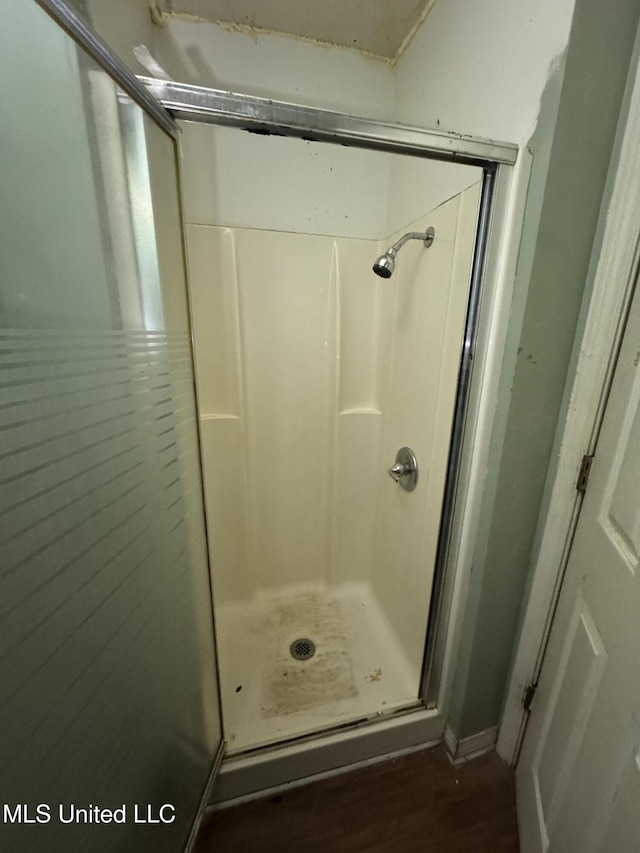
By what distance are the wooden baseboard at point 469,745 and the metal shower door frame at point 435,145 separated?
0.42 m

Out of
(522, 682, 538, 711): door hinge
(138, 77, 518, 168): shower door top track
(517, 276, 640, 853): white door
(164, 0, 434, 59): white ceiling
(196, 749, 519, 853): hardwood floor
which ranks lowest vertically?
(196, 749, 519, 853): hardwood floor

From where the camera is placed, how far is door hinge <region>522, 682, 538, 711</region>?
37.8 inches

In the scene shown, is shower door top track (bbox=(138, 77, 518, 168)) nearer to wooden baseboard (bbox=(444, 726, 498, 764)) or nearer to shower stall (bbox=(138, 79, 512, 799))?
shower stall (bbox=(138, 79, 512, 799))

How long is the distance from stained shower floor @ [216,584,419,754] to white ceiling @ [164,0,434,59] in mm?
2199

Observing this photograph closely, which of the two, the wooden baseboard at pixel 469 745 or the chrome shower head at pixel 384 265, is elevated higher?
the chrome shower head at pixel 384 265

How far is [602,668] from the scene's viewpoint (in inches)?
25.5

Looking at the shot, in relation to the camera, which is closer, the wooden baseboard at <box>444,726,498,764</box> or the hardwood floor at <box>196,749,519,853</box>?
the hardwood floor at <box>196,749,519,853</box>

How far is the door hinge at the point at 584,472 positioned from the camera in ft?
2.48

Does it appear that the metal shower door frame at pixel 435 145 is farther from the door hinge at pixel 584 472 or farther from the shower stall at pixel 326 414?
the door hinge at pixel 584 472

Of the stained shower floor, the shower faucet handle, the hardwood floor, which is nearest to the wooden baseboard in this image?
the hardwood floor

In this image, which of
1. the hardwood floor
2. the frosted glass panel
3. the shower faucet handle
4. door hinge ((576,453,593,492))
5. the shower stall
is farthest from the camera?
the shower faucet handle

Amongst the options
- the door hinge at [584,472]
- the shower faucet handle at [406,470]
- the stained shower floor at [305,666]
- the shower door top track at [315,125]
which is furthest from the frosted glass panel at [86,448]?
the door hinge at [584,472]

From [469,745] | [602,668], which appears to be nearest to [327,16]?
[602,668]

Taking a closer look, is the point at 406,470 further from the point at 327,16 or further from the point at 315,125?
the point at 327,16
